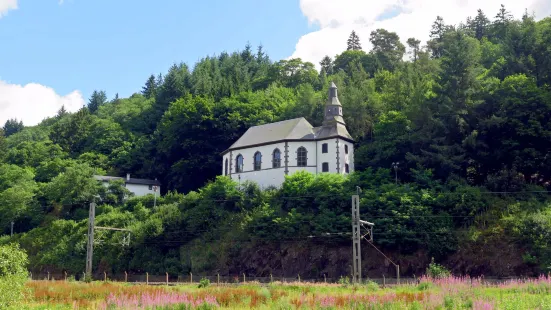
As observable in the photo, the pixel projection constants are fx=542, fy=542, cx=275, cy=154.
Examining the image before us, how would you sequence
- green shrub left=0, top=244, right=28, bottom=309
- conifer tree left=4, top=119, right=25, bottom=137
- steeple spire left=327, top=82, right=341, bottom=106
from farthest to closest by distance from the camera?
conifer tree left=4, top=119, right=25, bottom=137
steeple spire left=327, top=82, right=341, bottom=106
green shrub left=0, top=244, right=28, bottom=309

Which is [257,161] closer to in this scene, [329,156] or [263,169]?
[263,169]

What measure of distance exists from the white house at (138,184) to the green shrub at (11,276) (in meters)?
42.2

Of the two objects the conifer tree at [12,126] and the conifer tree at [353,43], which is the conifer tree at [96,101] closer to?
the conifer tree at [12,126]

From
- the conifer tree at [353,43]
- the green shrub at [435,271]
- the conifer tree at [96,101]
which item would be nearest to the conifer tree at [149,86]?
the conifer tree at [96,101]

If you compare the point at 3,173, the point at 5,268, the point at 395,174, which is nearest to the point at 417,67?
the point at 395,174

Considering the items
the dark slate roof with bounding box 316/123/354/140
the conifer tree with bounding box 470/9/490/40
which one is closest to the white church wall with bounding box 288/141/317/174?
the dark slate roof with bounding box 316/123/354/140

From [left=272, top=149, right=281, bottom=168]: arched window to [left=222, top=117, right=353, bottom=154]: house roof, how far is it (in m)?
1.20

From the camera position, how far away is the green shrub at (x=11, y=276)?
738 inches

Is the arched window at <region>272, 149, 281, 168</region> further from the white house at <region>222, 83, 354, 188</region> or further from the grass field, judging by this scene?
the grass field

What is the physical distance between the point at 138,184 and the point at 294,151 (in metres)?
22.0

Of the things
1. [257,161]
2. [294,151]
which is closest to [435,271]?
[294,151]

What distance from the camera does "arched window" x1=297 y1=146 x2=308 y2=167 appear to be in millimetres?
53781

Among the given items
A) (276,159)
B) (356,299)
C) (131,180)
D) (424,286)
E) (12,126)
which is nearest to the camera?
(356,299)

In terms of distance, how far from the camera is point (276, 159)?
54844 mm
